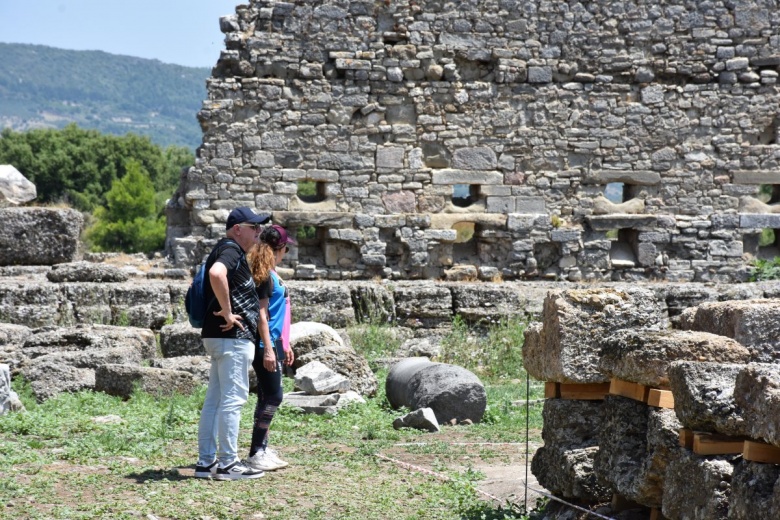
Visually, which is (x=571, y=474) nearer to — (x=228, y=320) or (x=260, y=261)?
(x=228, y=320)

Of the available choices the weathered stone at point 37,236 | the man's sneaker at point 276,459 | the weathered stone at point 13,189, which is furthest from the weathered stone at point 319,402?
the weathered stone at point 13,189

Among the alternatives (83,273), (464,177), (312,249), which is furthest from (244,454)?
(464,177)

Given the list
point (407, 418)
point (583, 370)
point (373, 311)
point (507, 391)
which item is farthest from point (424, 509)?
point (373, 311)

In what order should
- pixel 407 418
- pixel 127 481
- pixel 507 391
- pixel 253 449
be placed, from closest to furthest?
pixel 127 481, pixel 253 449, pixel 407 418, pixel 507 391

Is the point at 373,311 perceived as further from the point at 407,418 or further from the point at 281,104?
the point at 407,418

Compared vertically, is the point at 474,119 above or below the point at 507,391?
above

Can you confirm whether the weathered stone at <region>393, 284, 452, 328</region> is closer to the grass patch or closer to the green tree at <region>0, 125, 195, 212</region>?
the grass patch

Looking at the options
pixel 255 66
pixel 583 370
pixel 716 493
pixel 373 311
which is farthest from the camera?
pixel 255 66

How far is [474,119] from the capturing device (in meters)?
15.3

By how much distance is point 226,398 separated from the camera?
22.7ft

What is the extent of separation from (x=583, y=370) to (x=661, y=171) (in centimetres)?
1009

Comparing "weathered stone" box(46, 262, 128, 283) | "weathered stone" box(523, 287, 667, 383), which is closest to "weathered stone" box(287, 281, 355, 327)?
"weathered stone" box(46, 262, 128, 283)

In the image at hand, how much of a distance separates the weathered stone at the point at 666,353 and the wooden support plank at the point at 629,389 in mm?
61

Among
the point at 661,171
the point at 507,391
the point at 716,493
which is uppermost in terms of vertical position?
the point at 661,171
